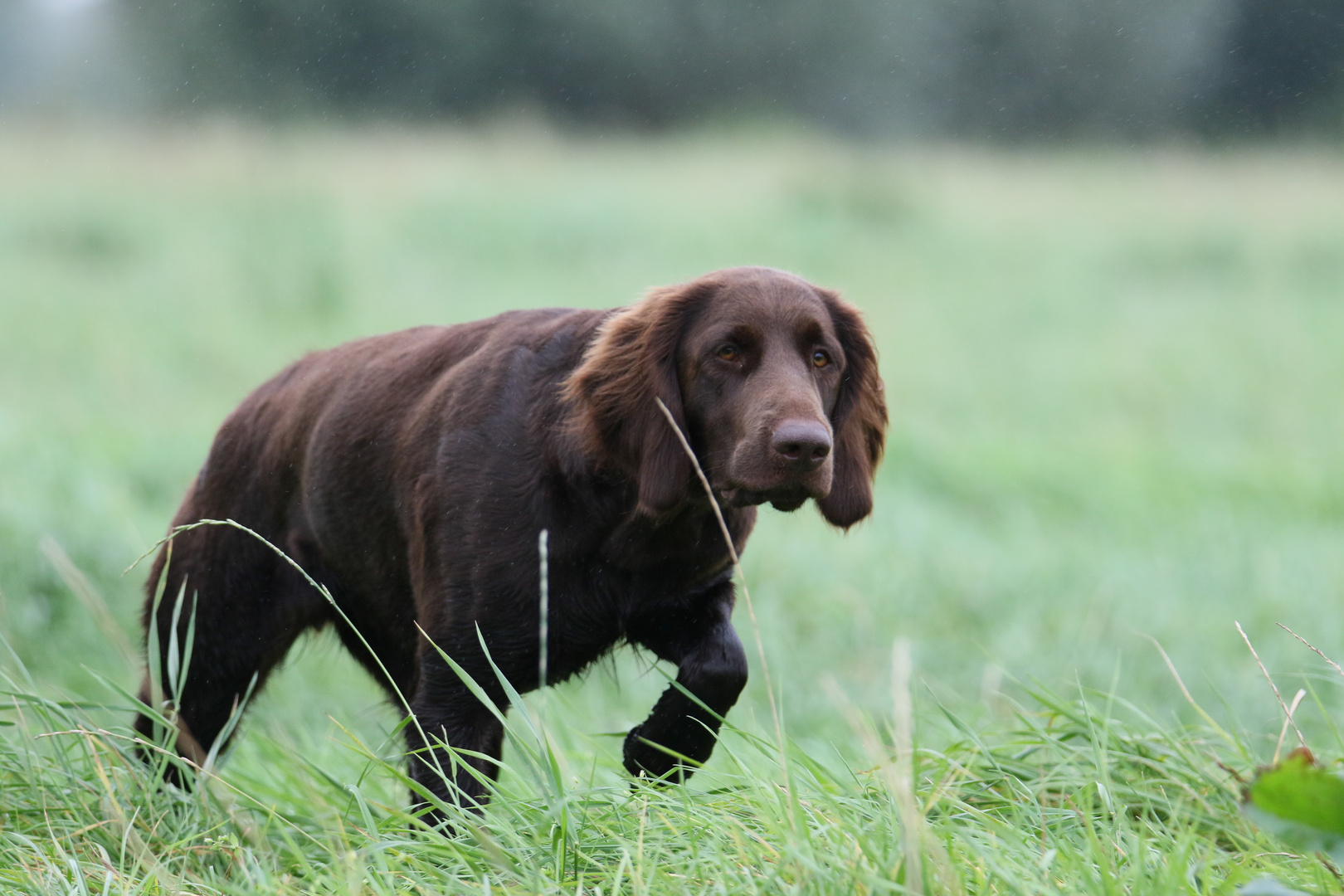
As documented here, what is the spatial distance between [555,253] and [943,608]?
25.5ft

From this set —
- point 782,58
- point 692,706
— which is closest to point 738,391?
point 692,706

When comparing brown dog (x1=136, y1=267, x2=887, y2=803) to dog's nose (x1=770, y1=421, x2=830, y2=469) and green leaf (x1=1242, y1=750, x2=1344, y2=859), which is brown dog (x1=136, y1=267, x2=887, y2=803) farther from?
green leaf (x1=1242, y1=750, x2=1344, y2=859)

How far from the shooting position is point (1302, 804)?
166 centimetres

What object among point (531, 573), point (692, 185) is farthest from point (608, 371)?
point (692, 185)

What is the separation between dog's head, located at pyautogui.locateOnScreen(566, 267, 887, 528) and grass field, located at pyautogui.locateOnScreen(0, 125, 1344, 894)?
53cm

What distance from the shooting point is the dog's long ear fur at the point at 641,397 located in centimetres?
275

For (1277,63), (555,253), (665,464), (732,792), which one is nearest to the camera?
(732,792)

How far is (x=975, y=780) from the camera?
8.06 ft

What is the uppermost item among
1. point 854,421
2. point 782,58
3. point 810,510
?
point 782,58

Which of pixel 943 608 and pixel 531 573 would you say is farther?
pixel 943 608

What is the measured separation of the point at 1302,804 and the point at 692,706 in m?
1.44

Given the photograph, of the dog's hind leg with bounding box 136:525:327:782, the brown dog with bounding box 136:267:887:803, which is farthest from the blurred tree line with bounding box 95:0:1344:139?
the brown dog with bounding box 136:267:887:803

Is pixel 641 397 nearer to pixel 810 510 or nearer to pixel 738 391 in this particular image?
pixel 738 391

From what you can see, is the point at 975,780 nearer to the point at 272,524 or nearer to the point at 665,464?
the point at 665,464
